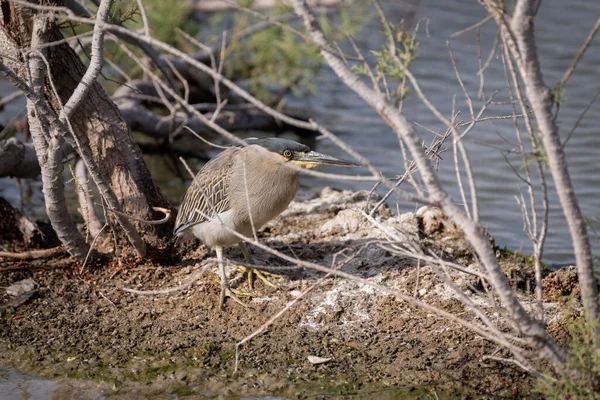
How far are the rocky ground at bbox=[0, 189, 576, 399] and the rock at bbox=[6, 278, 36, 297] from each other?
1.6 inches

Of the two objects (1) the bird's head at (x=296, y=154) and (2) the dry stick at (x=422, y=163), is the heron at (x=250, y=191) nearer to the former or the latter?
(1) the bird's head at (x=296, y=154)

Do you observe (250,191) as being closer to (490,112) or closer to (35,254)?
(35,254)

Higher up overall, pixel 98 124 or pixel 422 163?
pixel 422 163

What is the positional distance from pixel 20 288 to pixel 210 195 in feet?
4.55

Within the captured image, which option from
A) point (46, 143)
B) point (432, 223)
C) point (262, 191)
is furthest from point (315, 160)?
point (46, 143)

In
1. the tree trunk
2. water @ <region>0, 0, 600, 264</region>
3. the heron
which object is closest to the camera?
the tree trunk

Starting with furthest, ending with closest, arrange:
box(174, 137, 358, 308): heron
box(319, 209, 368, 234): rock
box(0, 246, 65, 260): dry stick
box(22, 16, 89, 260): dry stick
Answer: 1. box(319, 209, 368, 234): rock
2. box(0, 246, 65, 260): dry stick
3. box(174, 137, 358, 308): heron
4. box(22, 16, 89, 260): dry stick

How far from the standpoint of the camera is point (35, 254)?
→ 5289 millimetres

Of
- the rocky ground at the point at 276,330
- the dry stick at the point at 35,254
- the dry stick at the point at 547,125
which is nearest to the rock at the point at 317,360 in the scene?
the rocky ground at the point at 276,330

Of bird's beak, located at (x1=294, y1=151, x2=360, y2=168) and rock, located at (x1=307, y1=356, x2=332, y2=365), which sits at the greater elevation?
bird's beak, located at (x1=294, y1=151, x2=360, y2=168)

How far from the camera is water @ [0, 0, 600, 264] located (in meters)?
7.42

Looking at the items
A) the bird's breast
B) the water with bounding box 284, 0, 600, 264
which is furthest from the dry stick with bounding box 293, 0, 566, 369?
the water with bounding box 284, 0, 600, 264

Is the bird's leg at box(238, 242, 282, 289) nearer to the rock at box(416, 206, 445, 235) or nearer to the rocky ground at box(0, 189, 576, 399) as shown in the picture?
the rocky ground at box(0, 189, 576, 399)

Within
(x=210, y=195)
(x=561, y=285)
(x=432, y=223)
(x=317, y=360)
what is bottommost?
(x=317, y=360)
